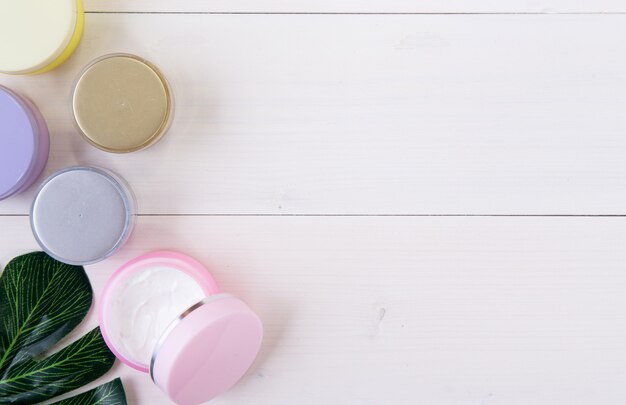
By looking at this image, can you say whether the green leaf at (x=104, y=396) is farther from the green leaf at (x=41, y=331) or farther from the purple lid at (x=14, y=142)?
the purple lid at (x=14, y=142)

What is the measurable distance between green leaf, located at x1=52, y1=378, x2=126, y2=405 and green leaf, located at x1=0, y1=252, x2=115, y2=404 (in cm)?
1

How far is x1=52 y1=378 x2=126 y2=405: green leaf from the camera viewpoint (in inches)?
24.6

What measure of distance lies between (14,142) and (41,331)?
19cm

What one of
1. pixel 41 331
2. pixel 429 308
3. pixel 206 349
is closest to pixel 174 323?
pixel 206 349

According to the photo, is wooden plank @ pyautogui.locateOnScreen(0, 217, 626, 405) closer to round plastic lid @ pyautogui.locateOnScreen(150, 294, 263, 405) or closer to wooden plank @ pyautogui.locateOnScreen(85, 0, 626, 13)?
round plastic lid @ pyautogui.locateOnScreen(150, 294, 263, 405)

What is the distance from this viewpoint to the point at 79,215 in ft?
1.91

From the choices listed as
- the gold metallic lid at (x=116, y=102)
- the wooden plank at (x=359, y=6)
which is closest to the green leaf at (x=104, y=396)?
the gold metallic lid at (x=116, y=102)

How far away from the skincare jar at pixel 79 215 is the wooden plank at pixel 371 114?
0.14ft

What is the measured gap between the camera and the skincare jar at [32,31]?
0.57 m

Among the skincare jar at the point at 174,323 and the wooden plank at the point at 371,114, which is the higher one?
the wooden plank at the point at 371,114

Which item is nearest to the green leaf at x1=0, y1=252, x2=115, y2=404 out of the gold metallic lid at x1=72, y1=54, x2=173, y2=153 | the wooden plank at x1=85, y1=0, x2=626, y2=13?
the gold metallic lid at x1=72, y1=54, x2=173, y2=153

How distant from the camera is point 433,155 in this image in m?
0.63

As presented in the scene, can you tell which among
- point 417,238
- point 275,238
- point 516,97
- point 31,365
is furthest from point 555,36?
point 31,365

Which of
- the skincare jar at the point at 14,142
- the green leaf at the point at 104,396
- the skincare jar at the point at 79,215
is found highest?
the skincare jar at the point at 14,142
